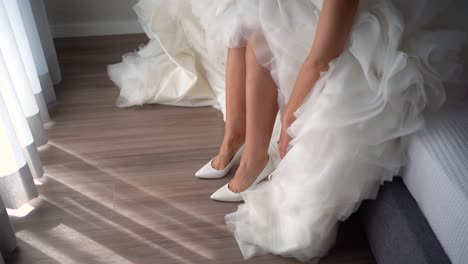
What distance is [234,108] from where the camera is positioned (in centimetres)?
115

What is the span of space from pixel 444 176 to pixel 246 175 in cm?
53

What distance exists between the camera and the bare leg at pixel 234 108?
42.4 inches

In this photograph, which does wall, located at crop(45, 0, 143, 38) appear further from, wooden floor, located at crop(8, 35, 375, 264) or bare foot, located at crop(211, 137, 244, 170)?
bare foot, located at crop(211, 137, 244, 170)

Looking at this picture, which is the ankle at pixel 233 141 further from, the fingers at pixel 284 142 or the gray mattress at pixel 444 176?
the gray mattress at pixel 444 176

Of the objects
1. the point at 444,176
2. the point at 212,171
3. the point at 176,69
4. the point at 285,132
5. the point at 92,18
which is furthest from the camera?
the point at 92,18

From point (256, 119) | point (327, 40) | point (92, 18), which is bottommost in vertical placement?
point (92, 18)

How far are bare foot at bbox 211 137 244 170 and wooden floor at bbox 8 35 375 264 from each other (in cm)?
5

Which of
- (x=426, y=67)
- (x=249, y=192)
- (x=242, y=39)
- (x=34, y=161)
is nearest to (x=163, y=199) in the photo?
(x=249, y=192)

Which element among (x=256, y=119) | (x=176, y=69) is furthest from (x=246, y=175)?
(x=176, y=69)

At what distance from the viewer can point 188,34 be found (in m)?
1.53

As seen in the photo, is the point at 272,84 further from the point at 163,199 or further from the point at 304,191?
the point at 163,199

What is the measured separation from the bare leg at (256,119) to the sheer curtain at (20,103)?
0.55 m

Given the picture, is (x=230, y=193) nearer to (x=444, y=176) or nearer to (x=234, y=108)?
(x=234, y=108)

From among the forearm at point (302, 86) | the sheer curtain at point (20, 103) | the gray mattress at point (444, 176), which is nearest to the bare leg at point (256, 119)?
the forearm at point (302, 86)
